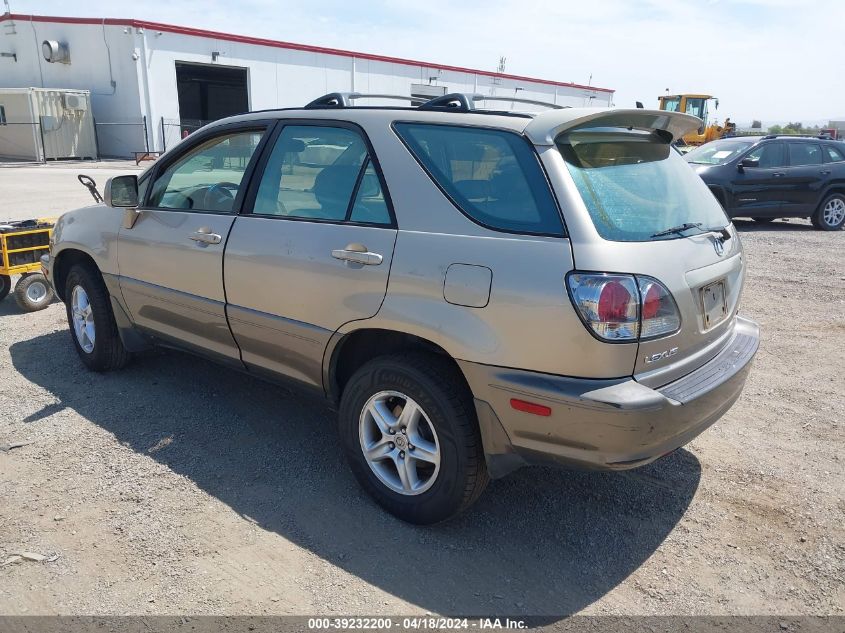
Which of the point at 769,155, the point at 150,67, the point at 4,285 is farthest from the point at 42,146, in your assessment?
the point at 769,155

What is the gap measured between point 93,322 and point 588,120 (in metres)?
3.72

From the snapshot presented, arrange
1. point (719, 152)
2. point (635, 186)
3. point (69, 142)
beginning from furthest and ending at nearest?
1. point (69, 142)
2. point (719, 152)
3. point (635, 186)

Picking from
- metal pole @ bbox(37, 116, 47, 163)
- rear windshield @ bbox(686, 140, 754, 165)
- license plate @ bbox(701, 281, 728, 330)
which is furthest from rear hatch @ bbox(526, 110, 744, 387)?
metal pole @ bbox(37, 116, 47, 163)

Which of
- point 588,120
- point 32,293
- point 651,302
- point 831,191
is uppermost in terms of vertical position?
point 588,120

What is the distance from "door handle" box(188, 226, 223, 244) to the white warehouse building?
818 inches

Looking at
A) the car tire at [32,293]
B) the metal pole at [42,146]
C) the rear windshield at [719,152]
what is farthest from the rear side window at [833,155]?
the metal pole at [42,146]

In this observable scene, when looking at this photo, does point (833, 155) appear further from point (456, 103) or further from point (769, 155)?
point (456, 103)

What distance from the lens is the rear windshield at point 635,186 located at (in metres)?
2.82

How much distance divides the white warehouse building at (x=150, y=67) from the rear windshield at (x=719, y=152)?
1241 centimetres

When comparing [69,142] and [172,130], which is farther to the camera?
[172,130]

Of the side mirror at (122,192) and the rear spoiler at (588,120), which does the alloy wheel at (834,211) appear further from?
the side mirror at (122,192)

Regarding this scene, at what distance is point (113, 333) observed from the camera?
15.9ft

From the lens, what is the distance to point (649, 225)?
116 inches

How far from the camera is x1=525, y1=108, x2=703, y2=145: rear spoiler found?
2.87m
